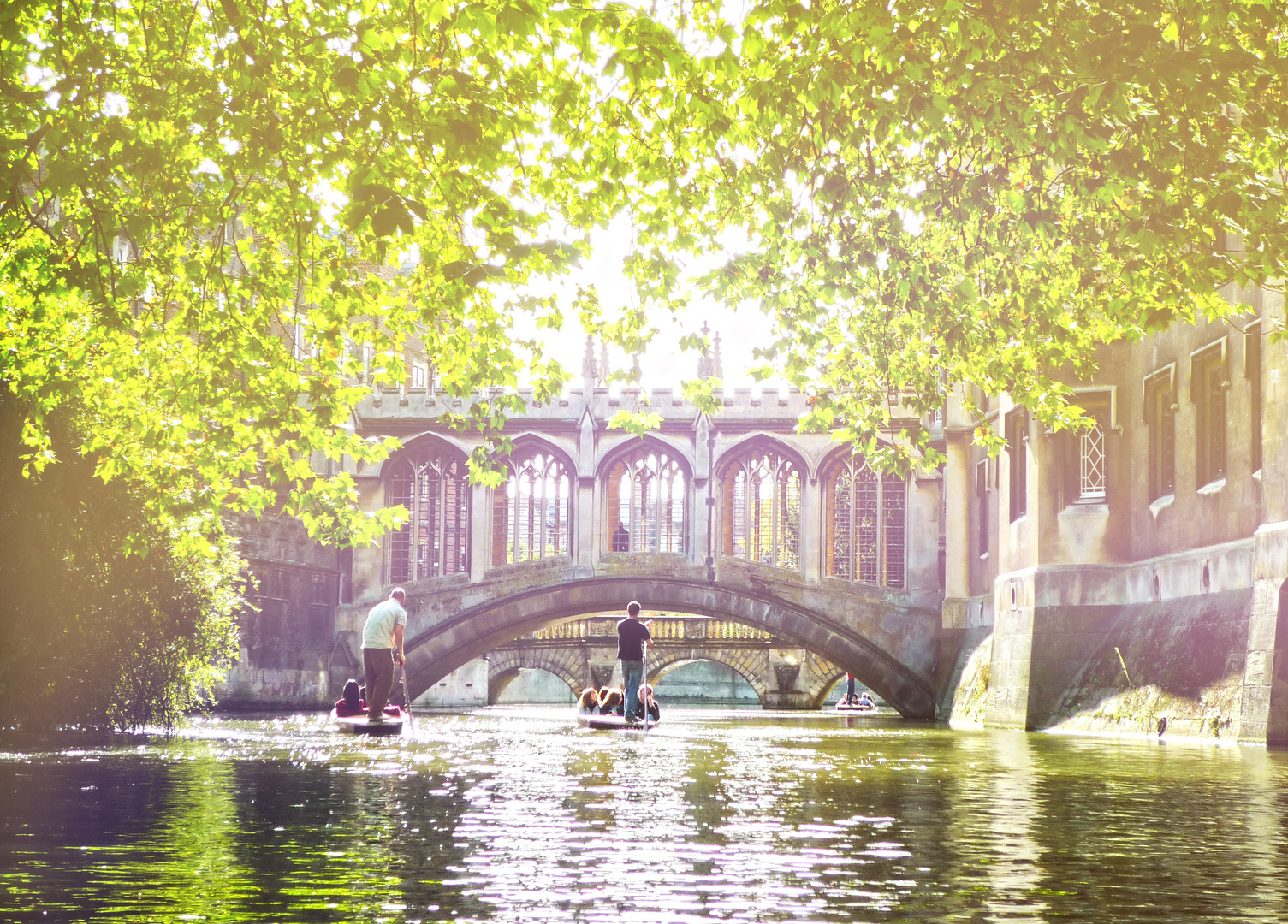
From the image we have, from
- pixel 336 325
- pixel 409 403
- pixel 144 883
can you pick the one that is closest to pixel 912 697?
pixel 409 403

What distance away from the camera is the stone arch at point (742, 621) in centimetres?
2805

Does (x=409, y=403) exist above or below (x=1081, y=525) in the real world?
above

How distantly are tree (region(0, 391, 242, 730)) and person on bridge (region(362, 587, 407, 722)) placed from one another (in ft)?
5.45

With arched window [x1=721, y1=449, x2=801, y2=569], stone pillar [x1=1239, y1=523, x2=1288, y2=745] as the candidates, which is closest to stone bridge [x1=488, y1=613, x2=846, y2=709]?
arched window [x1=721, y1=449, x2=801, y2=569]

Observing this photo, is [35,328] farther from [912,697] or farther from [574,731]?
[912,697]

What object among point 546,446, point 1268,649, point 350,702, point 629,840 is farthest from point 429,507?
point 629,840

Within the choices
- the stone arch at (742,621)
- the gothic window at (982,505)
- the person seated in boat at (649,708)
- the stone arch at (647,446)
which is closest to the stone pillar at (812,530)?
the stone arch at (742,621)

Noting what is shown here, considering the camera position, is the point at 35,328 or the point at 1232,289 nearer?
the point at 35,328

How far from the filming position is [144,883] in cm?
417

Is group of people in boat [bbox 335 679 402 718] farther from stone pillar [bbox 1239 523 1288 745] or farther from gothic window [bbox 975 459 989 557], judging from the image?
gothic window [bbox 975 459 989 557]

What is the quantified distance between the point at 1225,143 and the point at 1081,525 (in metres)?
11.4

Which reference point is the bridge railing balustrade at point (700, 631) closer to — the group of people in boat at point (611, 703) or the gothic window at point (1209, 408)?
the group of people in boat at point (611, 703)

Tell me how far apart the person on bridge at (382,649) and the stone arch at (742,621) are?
1413 cm

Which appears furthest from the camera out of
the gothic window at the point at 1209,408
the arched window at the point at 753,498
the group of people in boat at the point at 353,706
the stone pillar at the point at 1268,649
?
the arched window at the point at 753,498
